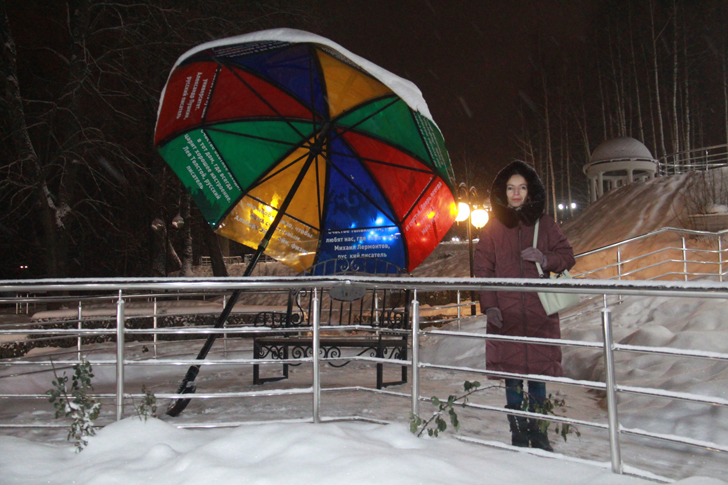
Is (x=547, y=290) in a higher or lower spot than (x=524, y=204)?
lower

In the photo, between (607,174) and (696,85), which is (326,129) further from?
(696,85)

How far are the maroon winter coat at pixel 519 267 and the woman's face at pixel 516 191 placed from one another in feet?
0.11

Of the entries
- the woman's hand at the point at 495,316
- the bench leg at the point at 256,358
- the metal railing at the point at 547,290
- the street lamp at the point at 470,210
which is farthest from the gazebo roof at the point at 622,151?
the woman's hand at the point at 495,316

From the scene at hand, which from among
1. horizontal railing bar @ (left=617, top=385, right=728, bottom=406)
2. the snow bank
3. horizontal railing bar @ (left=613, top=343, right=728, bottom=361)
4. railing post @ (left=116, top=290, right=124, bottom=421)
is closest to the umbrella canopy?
railing post @ (left=116, top=290, right=124, bottom=421)

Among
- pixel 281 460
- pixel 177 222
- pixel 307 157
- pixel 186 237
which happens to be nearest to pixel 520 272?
pixel 281 460

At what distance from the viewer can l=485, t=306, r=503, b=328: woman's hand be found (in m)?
3.29

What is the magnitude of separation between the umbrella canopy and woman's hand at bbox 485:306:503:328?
2.12 metres

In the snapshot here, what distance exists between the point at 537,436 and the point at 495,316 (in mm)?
768

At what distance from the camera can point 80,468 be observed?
8.96 feet

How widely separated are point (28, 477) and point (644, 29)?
100 ft

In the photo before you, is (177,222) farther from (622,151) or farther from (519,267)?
(622,151)

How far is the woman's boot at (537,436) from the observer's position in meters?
3.17

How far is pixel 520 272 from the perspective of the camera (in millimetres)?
3361

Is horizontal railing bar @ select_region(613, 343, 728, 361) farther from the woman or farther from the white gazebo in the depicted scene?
the white gazebo
